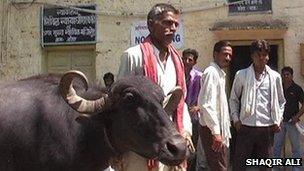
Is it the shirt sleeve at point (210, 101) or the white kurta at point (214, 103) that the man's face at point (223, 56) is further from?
the shirt sleeve at point (210, 101)

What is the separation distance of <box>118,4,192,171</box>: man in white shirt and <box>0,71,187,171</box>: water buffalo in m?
0.30

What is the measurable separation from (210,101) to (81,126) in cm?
246

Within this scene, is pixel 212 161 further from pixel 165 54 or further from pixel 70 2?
pixel 70 2

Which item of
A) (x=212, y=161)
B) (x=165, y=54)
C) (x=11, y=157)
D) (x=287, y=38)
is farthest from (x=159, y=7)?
(x=287, y=38)

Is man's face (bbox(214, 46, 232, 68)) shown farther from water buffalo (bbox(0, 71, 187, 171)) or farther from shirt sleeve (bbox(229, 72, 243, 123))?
water buffalo (bbox(0, 71, 187, 171))

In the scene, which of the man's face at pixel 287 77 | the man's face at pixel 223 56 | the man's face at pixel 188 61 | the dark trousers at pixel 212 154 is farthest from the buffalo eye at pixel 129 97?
the man's face at pixel 287 77

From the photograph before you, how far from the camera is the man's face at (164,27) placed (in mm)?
4605

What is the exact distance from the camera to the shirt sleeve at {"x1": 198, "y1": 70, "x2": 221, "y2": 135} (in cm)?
642

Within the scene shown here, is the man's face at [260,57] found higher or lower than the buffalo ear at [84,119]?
higher

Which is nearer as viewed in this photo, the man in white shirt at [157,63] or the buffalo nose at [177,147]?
the buffalo nose at [177,147]

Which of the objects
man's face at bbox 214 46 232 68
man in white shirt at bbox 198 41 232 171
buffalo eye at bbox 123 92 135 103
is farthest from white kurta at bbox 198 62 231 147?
buffalo eye at bbox 123 92 135 103

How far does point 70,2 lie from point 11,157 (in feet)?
26.3

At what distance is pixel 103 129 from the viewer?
4.32 meters

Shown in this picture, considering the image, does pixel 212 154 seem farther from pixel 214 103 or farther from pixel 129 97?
pixel 129 97
